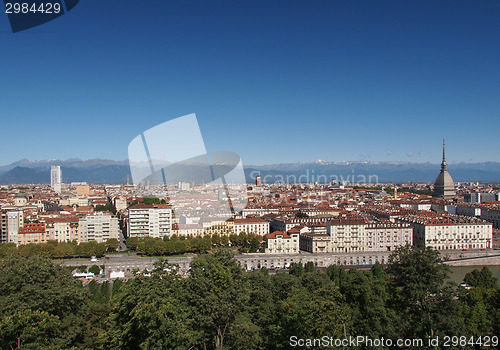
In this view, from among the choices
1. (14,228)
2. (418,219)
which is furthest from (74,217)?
(418,219)

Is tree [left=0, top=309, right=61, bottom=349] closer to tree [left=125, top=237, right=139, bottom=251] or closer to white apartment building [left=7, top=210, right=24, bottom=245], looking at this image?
tree [left=125, top=237, right=139, bottom=251]

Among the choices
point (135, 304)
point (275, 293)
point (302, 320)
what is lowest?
point (275, 293)

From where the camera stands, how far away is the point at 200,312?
4934 millimetres

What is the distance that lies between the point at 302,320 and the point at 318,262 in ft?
37.5

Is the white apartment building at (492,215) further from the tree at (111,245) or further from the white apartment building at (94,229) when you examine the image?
the white apartment building at (94,229)

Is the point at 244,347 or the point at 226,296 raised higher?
the point at 226,296

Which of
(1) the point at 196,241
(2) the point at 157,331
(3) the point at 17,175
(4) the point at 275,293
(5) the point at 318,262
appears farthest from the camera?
(3) the point at 17,175

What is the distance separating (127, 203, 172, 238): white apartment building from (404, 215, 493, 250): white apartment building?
11.3 m

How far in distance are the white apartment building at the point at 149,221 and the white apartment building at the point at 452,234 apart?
1127 centimetres

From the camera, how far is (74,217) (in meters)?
20.0

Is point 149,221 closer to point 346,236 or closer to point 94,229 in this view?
point 94,229

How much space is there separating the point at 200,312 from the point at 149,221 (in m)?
15.2

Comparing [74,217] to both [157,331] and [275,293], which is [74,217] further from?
[157,331]

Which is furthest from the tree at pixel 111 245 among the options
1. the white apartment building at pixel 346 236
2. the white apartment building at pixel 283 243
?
the white apartment building at pixel 346 236
